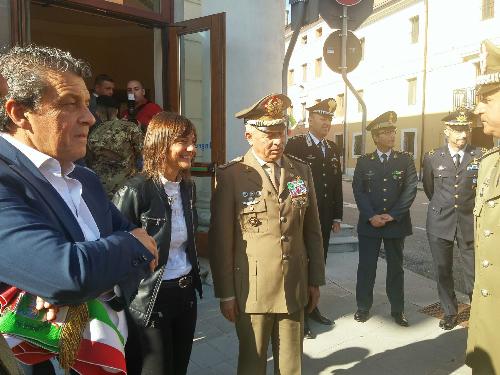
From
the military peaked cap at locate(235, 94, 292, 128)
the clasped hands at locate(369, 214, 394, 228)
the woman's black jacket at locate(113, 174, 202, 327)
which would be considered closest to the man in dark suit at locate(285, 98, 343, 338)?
the clasped hands at locate(369, 214, 394, 228)

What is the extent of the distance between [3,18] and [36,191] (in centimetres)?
360

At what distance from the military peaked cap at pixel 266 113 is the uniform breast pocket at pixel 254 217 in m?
0.46

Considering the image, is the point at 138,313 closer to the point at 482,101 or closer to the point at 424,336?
the point at 482,101

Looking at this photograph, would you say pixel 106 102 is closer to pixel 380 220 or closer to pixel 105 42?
pixel 380 220

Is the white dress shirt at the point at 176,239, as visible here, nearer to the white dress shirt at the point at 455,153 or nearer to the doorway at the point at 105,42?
the white dress shirt at the point at 455,153

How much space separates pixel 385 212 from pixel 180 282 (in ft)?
8.20

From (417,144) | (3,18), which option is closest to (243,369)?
(3,18)

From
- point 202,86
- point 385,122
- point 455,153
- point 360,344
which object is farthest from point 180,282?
point 202,86

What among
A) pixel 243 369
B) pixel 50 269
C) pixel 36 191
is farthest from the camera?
pixel 243 369

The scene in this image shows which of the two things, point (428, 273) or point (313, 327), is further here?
point (428, 273)

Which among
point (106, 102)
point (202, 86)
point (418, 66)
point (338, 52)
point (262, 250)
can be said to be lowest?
point (262, 250)

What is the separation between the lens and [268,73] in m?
6.12

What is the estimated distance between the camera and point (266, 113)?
2568mm

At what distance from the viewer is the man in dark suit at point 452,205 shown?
4.08m
